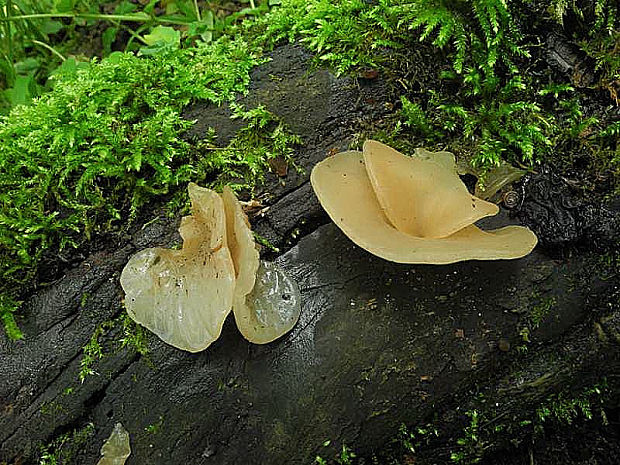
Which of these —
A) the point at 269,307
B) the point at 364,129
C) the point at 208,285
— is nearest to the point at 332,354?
the point at 269,307

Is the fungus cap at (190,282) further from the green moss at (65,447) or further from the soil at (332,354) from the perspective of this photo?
the green moss at (65,447)

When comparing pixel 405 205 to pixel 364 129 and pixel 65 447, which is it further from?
pixel 65 447

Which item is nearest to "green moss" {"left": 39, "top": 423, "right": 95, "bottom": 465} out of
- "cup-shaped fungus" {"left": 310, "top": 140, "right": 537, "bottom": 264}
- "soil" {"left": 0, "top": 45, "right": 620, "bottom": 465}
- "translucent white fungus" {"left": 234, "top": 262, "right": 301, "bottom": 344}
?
"soil" {"left": 0, "top": 45, "right": 620, "bottom": 465}

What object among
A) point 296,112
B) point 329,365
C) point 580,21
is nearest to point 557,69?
point 580,21

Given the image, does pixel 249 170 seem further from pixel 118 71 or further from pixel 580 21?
pixel 580 21

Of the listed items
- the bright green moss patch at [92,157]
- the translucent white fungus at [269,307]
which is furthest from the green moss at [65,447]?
the translucent white fungus at [269,307]

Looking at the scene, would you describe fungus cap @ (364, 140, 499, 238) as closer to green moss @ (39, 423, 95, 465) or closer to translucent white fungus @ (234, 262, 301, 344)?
translucent white fungus @ (234, 262, 301, 344)

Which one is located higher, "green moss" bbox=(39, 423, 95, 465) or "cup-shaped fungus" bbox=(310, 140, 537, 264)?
"cup-shaped fungus" bbox=(310, 140, 537, 264)
